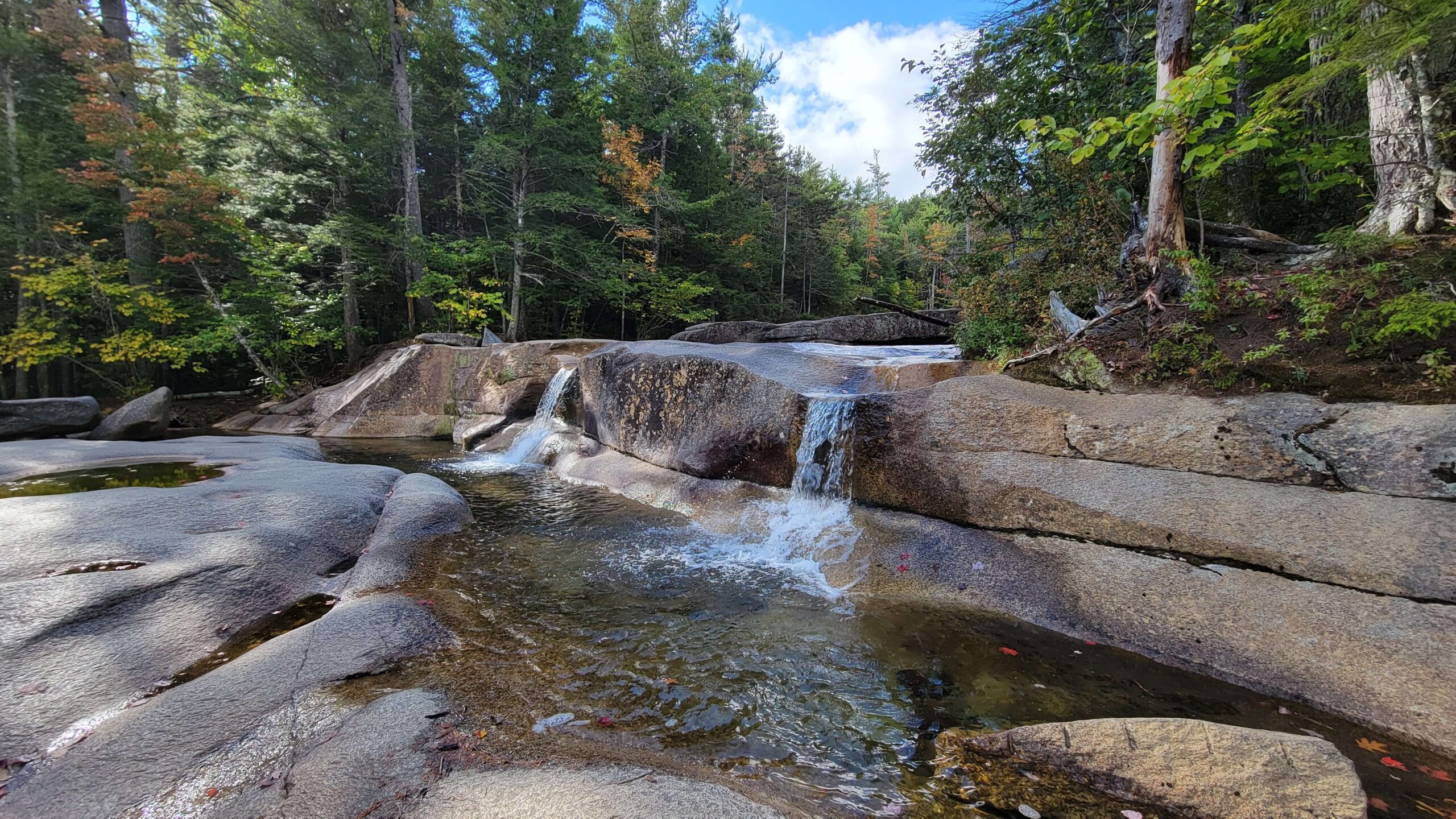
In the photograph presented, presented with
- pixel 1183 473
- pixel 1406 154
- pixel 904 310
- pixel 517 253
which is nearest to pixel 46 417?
pixel 517 253

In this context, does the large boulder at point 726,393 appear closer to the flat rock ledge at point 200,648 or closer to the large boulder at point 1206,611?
the large boulder at point 1206,611

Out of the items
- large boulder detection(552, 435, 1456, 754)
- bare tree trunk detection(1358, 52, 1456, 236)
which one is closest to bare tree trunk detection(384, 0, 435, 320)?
large boulder detection(552, 435, 1456, 754)

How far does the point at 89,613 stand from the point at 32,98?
20286 mm

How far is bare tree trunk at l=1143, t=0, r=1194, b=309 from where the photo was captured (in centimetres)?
550

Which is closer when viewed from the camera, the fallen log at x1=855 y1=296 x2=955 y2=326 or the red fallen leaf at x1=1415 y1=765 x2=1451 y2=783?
the red fallen leaf at x1=1415 y1=765 x2=1451 y2=783

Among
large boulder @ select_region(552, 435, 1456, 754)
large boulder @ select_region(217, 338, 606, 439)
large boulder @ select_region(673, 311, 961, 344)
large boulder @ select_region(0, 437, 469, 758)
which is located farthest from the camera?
large boulder @ select_region(673, 311, 961, 344)

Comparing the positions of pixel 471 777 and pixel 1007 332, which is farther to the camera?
pixel 1007 332

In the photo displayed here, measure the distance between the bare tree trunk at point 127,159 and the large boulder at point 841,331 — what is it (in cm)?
1415

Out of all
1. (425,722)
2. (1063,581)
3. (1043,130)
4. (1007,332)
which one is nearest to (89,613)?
(425,722)

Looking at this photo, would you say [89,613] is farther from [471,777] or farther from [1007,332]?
[1007,332]

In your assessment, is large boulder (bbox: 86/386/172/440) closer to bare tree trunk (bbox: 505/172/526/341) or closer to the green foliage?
bare tree trunk (bbox: 505/172/526/341)

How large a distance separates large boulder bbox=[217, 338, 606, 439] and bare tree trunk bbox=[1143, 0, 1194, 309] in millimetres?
10373

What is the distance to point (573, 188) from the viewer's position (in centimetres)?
1764

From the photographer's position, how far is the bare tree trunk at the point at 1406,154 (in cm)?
489
